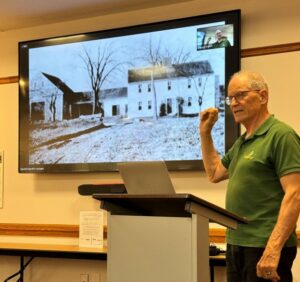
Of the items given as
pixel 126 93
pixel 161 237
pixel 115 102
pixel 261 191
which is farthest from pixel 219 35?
pixel 161 237

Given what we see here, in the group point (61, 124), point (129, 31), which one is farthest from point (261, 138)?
point (61, 124)

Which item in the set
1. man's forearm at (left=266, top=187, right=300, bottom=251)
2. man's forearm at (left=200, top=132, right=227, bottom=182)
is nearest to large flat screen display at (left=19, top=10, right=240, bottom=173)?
man's forearm at (left=200, top=132, right=227, bottom=182)

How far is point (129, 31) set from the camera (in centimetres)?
367

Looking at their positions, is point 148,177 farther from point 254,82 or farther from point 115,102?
point 115,102

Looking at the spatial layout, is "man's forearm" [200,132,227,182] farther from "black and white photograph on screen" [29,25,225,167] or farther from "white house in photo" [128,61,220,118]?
"white house in photo" [128,61,220,118]

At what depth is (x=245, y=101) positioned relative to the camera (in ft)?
7.01

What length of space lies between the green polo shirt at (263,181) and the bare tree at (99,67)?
186cm

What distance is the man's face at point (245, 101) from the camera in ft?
7.02

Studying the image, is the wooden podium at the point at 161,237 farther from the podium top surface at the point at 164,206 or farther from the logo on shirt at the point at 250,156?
the logo on shirt at the point at 250,156

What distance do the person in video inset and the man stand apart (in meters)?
1.21

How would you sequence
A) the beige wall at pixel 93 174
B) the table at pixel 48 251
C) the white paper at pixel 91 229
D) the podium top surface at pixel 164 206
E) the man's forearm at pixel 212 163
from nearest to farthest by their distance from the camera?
the podium top surface at pixel 164 206 < the man's forearm at pixel 212 163 < the beige wall at pixel 93 174 < the table at pixel 48 251 < the white paper at pixel 91 229

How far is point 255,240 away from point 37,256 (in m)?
2.20

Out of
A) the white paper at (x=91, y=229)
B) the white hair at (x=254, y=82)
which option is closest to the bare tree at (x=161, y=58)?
the white paper at (x=91, y=229)

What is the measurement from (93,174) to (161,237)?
2248 millimetres
